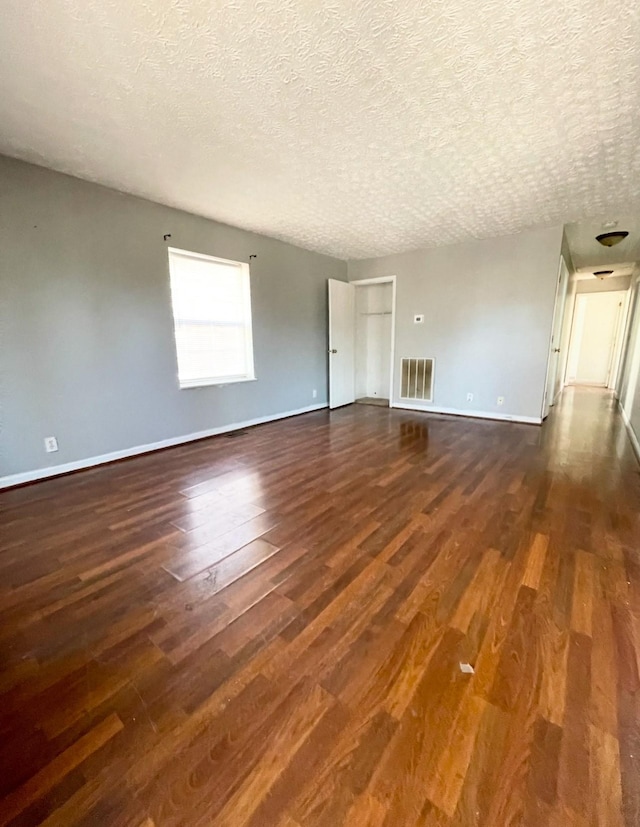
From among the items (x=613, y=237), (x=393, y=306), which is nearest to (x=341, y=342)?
(x=393, y=306)

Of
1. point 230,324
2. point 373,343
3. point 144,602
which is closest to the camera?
point 144,602

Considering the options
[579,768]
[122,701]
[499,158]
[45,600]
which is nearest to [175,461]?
[45,600]

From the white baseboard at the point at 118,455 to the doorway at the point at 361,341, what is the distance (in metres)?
1.51

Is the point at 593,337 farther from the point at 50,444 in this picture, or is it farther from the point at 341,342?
the point at 50,444

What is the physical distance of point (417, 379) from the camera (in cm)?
574

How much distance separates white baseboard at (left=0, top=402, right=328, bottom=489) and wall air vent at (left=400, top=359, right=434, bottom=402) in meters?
2.23

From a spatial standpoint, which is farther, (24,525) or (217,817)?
(24,525)

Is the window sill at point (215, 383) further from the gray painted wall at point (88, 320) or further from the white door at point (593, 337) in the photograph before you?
the white door at point (593, 337)

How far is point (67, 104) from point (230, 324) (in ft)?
8.25

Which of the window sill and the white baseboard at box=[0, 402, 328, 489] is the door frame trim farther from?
the window sill

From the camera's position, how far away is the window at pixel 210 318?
12.7 ft

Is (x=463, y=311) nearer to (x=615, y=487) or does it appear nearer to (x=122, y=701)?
(x=615, y=487)

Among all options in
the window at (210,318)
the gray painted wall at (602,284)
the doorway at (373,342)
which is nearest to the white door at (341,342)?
the doorway at (373,342)

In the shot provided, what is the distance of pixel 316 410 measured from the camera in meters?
5.84
